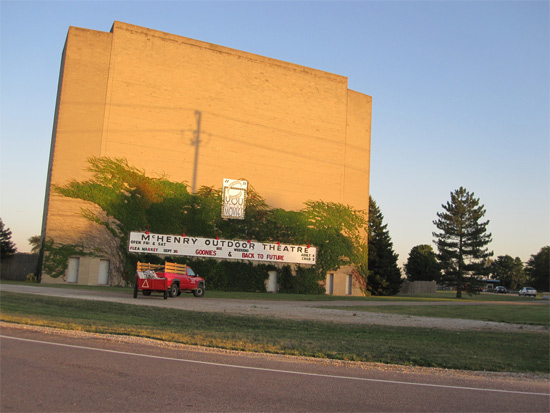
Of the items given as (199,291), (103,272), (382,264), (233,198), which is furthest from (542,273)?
(199,291)

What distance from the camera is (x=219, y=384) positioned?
23.4 feet

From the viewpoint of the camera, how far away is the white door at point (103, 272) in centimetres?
3931

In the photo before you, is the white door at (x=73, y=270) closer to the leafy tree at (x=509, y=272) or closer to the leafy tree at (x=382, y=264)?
the leafy tree at (x=382, y=264)

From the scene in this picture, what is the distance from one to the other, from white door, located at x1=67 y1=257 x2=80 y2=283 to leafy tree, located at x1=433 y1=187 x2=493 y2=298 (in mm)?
42718

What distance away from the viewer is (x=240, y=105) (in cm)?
4503

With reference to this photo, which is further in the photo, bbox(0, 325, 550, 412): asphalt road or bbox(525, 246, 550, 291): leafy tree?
bbox(525, 246, 550, 291): leafy tree

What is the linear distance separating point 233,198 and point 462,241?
3242 centimetres

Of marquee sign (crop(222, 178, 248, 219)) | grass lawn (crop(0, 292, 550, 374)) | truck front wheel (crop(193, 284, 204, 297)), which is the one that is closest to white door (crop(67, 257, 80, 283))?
marquee sign (crop(222, 178, 248, 219))

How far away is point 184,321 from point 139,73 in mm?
31193

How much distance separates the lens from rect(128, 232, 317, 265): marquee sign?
3688 cm

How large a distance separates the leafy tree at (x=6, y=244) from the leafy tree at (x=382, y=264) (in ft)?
127

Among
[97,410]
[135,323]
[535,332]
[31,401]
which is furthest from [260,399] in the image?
[535,332]

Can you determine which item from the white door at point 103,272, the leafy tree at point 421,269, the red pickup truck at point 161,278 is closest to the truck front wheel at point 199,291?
the red pickup truck at point 161,278

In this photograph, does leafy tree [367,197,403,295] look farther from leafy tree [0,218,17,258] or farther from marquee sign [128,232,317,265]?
leafy tree [0,218,17,258]
